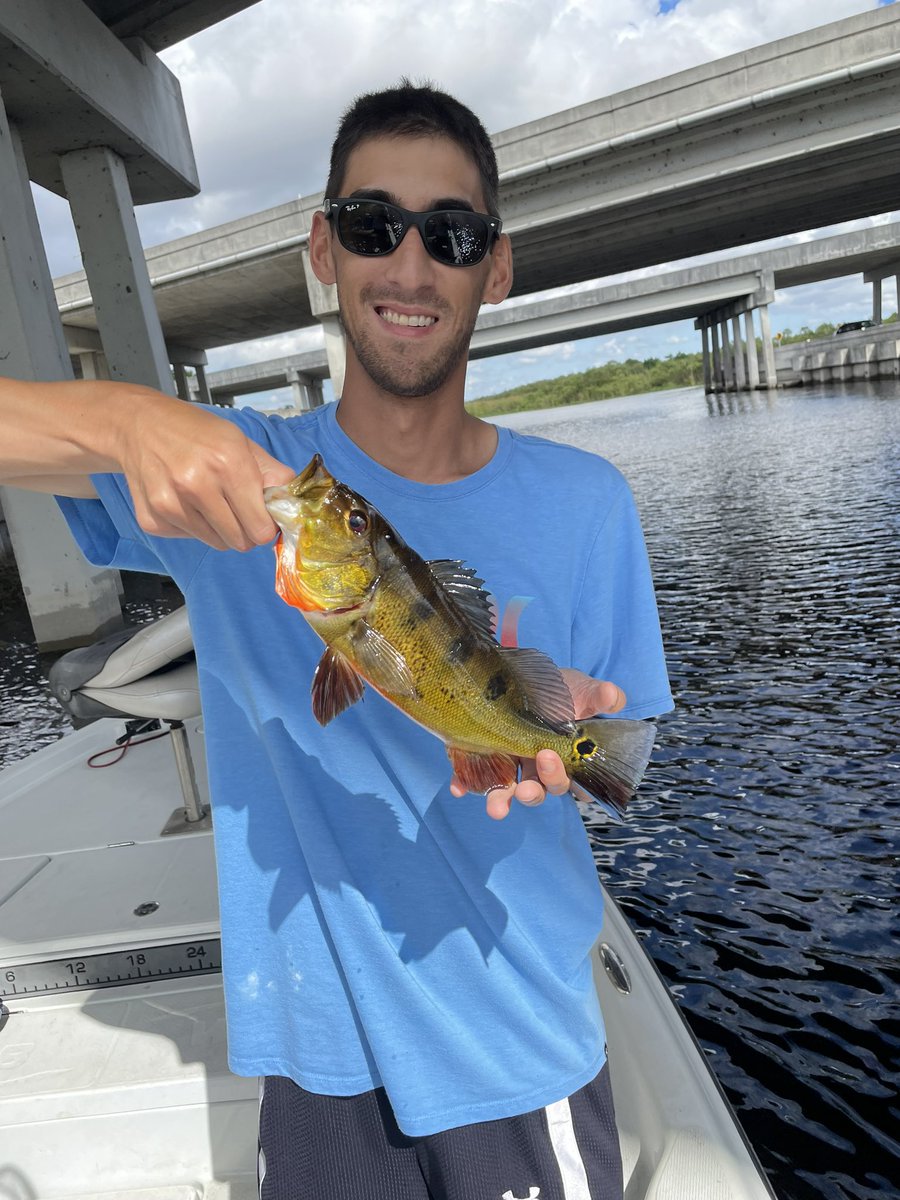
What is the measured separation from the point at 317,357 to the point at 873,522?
213ft

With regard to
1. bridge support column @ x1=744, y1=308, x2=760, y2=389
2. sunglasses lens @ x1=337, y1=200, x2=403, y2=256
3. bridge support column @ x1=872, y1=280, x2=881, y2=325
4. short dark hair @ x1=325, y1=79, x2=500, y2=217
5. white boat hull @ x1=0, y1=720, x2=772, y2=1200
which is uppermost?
bridge support column @ x1=872, y1=280, x2=881, y2=325

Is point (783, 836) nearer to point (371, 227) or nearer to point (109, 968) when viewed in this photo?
point (109, 968)

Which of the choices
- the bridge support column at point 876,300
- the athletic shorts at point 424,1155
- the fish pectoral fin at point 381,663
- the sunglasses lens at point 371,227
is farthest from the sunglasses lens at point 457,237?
the bridge support column at point 876,300

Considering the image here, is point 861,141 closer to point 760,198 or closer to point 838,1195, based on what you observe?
point 760,198

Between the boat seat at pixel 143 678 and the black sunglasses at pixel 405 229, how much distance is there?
1.82 m

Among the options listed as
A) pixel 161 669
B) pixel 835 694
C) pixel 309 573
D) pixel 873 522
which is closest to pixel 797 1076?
pixel 161 669

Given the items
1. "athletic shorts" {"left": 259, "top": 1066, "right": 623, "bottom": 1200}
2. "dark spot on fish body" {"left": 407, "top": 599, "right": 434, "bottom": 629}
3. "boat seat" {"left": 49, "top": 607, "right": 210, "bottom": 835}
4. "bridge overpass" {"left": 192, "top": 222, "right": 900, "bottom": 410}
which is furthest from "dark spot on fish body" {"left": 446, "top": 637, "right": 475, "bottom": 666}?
"bridge overpass" {"left": 192, "top": 222, "right": 900, "bottom": 410}

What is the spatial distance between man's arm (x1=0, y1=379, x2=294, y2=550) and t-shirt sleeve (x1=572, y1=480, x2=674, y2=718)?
43.5 inches

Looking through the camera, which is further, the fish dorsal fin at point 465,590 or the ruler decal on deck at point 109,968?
the ruler decal on deck at point 109,968

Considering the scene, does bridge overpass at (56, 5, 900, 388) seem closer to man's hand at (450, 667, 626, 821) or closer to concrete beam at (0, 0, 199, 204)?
concrete beam at (0, 0, 199, 204)

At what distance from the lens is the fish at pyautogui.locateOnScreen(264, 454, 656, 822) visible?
1779 millimetres

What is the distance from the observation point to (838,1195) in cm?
393

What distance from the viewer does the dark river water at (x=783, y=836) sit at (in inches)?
177

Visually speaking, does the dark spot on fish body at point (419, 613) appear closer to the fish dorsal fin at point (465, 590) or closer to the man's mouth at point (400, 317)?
the fish dorsal fin at point (465, 590)
